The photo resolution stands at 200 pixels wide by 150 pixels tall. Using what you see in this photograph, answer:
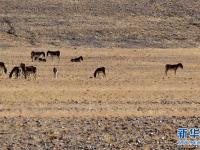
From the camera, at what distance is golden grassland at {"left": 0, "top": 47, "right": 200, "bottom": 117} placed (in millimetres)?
22016

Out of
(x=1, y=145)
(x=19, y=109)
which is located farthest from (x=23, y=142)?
(x=19, y=109)

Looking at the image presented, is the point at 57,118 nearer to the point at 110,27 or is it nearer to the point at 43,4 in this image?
the point at 110,27

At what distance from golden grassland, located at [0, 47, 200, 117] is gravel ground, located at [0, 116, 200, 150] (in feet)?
6.56

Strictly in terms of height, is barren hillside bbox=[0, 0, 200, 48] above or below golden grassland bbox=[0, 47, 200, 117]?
above

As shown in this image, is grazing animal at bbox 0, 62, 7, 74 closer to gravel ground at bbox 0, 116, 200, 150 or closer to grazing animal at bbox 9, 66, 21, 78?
grazing animal at bbox 9, 66, 21, 78

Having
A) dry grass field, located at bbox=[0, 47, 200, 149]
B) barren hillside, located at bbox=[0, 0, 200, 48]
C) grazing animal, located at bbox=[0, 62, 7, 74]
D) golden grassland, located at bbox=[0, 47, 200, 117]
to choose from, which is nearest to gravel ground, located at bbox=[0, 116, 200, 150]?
dry grass field, located at bbox=[0, 47, 200, 149]

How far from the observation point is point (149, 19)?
83000mm

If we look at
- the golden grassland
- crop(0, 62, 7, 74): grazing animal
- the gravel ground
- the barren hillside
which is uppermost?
the barren hillside

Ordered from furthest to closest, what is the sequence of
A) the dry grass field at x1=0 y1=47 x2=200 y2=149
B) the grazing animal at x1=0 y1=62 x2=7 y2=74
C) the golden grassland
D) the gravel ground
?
the grazing animal at x1=0 y1=62 x2=7 y2=74 < the golden grassland < the dry grass field at x1=0 y1=47 x2=200 y2=149 < the gravel ground

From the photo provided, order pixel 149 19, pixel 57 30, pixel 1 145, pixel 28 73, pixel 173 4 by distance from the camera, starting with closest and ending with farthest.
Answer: pixel 1 145 → pixel 28 73 → pixel 57 30 → pixel 149 19 → pixel 173 4

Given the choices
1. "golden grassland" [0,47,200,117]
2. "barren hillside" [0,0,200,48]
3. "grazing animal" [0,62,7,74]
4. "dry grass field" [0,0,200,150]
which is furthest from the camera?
"barren hillside" [0,0,200,48]

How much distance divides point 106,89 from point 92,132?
1437 cm

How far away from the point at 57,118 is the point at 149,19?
64687mm

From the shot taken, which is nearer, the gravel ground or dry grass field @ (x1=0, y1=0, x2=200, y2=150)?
the gravel ground
